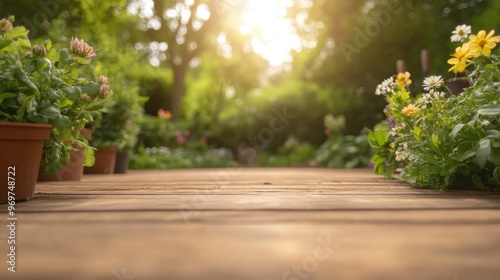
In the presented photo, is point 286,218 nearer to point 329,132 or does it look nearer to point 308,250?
point 308,250

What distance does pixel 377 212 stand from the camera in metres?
1.28

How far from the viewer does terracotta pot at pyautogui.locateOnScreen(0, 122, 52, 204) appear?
1.61 meters

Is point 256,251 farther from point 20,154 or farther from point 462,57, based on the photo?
point 462,57

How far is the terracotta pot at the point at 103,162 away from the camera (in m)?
4.01

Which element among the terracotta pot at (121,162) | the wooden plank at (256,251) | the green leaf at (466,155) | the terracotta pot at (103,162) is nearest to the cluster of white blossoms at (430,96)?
the green leaf at (466,155)

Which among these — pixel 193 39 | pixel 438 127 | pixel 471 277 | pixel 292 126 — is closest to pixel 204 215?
pixel 471 277

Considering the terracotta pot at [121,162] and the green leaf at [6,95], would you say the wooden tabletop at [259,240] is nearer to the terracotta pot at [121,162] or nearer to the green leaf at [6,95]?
the green leaf at [6,95]

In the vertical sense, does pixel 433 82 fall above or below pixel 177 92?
below

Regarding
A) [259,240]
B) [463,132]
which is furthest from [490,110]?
[259,240]

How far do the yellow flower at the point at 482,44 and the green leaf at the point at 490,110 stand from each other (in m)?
0.28

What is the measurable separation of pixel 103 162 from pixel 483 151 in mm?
3341

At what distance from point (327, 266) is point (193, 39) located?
38.9 feet

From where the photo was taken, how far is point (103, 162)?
405 centimetres

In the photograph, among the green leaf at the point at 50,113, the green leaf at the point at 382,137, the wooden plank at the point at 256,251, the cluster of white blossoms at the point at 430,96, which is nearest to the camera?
the wooden plank at the point at 256,251
